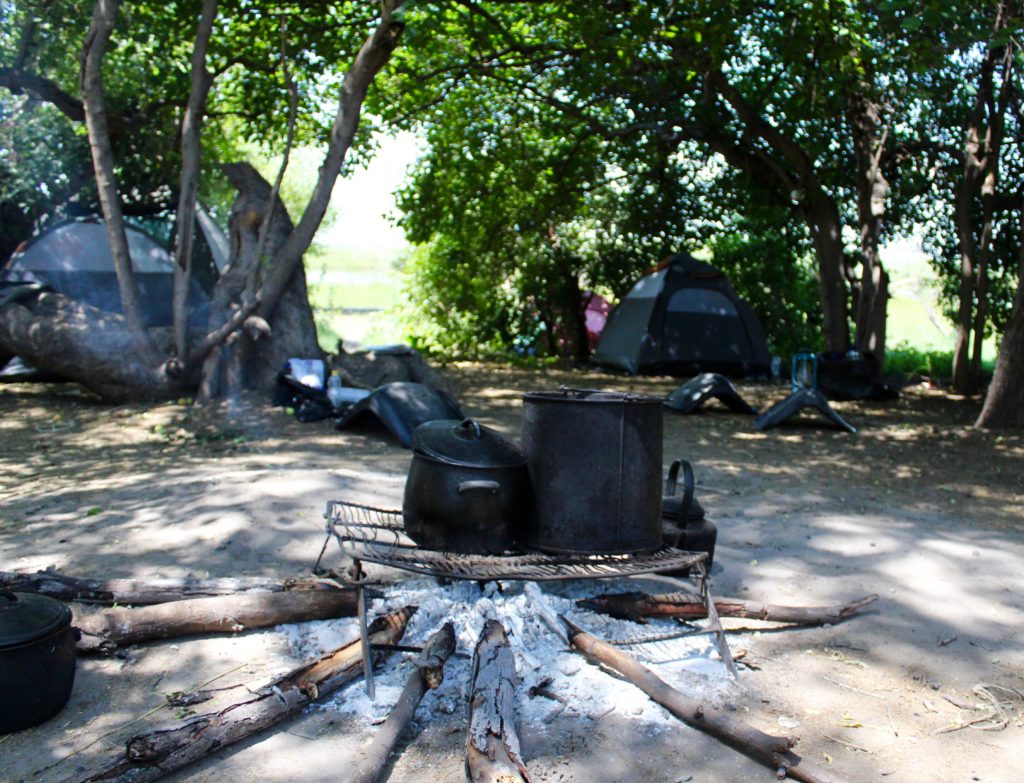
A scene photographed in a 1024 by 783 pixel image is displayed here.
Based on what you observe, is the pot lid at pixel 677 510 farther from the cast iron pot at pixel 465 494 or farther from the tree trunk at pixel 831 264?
the tree trunk at pixel 831 264

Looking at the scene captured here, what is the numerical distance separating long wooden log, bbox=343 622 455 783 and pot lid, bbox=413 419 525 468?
0.63 meters

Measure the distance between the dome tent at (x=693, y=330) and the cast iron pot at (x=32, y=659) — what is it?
13456 millimetres

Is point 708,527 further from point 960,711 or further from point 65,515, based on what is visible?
point 65,515

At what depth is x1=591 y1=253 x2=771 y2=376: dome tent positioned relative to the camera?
16.0 m

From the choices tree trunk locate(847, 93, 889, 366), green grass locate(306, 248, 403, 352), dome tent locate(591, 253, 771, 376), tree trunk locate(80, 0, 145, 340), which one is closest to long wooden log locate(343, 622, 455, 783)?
tree trunk locate(80, 0, 145, 340)

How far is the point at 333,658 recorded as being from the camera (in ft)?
10.6

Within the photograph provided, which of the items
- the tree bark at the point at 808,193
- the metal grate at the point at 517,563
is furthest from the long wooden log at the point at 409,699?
the tree bark at the point at 808,193

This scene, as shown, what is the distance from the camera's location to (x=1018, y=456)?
27.8 ft

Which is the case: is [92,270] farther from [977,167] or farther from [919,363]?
[919,363]

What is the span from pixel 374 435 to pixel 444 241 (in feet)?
38.3

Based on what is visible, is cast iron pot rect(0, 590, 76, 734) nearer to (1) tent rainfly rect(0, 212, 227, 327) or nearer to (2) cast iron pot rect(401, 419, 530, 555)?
(2) cast iron pot rect(401, 419, 530, 555)

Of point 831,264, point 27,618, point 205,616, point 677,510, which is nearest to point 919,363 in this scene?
point 831,264

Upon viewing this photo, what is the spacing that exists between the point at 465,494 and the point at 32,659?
4.92ft

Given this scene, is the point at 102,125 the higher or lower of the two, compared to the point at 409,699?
higher
